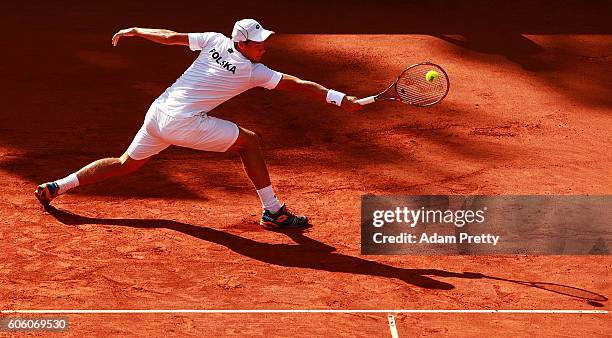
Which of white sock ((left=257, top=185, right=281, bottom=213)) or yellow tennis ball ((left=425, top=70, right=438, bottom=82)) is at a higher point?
yellow tennis ball ((left=425, top=70, right=438, bottom=82))

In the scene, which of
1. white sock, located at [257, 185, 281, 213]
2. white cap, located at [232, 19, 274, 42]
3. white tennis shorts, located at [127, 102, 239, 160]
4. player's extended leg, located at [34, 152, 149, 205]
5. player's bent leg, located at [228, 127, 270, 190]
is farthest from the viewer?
player's extended leg, located at [34, 152, 149, 205]

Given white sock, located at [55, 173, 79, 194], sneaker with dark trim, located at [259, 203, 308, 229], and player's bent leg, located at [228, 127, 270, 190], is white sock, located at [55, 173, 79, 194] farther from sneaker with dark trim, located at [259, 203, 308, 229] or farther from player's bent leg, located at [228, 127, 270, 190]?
sneaker with dark trim, located at [259, 203, 308, 229]

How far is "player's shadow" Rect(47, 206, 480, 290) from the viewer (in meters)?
9.45

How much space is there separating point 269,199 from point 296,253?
2.16 ft

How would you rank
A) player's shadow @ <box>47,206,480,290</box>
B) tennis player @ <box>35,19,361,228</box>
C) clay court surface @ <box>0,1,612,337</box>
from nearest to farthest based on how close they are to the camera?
clay court surface @ <box>0,1,612,337</box> < player's shadow @ <box>47,206,480,290</box> < tennis player @ <box>35,19,361,228</box>

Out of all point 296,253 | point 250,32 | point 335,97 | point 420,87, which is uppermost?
point 250,32

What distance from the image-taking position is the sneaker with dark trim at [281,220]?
408 inches

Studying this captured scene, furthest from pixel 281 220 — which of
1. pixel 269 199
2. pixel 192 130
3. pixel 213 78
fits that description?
pixel 213 78

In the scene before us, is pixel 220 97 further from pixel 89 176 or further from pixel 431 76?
pixel 431 76

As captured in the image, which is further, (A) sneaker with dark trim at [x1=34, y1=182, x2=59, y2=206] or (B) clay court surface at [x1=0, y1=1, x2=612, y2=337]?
(A) sneaker with dark trim at [x1=34, y1=182, x2=59, y2=206]

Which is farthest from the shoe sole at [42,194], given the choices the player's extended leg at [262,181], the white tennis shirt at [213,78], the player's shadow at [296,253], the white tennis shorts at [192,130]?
the player's extended leg at [262,181]

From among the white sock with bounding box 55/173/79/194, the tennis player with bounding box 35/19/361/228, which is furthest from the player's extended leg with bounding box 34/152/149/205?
the tennis player with bounding box 35/19/361/228

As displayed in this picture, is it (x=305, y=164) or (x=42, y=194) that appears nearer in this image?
(x=42, y=194)

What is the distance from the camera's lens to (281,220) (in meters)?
10.4
